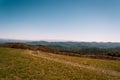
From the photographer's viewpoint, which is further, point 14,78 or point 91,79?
point 91,79

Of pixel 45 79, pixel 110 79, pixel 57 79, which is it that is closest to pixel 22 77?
pixel 45 79

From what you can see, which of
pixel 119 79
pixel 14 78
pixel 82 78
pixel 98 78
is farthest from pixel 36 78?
pixel 119 79

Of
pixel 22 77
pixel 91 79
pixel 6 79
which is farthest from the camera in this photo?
pixel 91 79

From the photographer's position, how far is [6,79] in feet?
54.7

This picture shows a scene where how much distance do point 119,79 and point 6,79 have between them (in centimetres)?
1551

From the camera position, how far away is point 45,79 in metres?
17.9

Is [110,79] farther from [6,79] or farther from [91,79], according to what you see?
[6,79]

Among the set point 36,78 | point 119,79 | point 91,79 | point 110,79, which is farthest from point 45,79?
point 119,79

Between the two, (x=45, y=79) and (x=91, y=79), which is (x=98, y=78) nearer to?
(x=91, y=79)

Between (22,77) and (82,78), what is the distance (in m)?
8.05

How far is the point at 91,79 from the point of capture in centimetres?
1994

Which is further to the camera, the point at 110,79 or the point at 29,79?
the point at 110,79

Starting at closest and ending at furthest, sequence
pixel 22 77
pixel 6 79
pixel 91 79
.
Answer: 1. pixel 6 79
2. pixel 22 77
3. pixel 91 79

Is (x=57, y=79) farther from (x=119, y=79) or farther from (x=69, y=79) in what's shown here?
(x=119, y=79)
